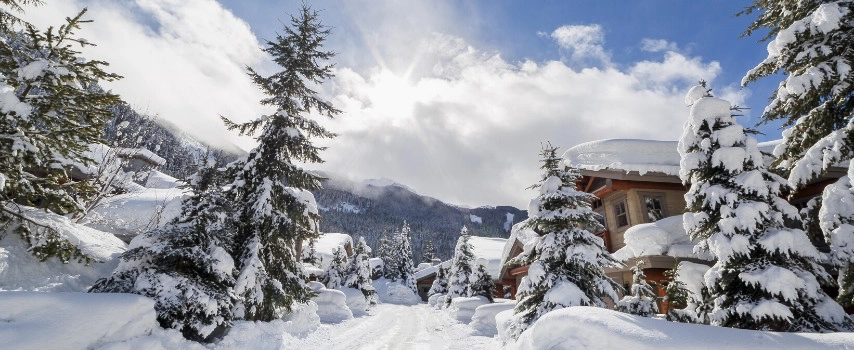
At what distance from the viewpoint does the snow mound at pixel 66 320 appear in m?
5.90

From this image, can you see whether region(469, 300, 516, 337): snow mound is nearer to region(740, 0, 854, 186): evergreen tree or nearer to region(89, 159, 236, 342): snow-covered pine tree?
region(89, 159, 236, 342): snow-covered pine tree

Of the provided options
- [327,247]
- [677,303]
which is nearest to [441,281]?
[327,247]

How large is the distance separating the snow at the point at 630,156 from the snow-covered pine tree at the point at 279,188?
11.6m

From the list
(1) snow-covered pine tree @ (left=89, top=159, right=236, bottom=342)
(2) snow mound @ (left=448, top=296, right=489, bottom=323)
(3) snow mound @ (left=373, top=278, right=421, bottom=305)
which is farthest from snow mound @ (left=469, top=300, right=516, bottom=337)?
(3) snow mound @ (left=373, top=278, right=421, bottom=305)

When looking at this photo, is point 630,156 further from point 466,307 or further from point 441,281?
point 441,281

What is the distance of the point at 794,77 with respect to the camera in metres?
7.67

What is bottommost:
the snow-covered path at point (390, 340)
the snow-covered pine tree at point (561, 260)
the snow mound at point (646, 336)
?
the snow-covered path at point (390, 340)

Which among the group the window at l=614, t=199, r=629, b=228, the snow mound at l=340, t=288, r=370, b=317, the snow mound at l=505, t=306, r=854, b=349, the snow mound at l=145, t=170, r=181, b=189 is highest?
the snow mound at l=145, t=170, r=181, b=189

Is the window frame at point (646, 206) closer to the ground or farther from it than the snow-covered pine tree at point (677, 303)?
farther from it

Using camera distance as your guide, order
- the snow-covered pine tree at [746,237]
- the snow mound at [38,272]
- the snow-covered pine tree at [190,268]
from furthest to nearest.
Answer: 1. the snow-covered pine tree at [190,268]
2. the snow mound at [38,272]
3. the snow-covered pine tree at [746,237]

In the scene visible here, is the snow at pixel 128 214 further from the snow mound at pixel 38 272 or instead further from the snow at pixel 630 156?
the snow at pixel 630 156

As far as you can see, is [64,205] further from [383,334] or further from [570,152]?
[570,152]

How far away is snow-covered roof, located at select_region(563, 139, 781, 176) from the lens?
15.2 m

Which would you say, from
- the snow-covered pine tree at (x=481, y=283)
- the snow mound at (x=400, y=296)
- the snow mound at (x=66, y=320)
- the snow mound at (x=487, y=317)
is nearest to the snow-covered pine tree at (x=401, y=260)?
the snow mound at (x=400, y=296)
